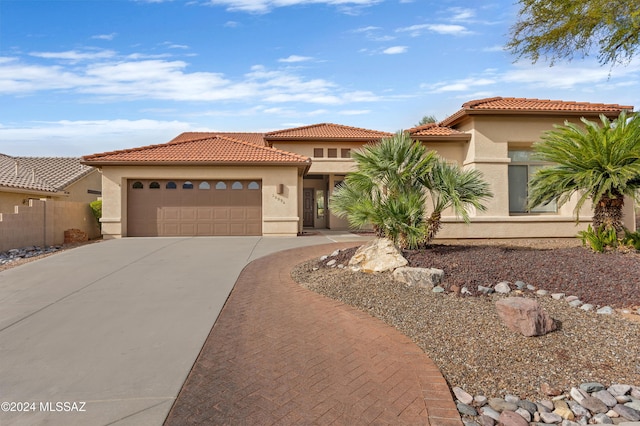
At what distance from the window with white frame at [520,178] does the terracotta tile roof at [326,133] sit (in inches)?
291

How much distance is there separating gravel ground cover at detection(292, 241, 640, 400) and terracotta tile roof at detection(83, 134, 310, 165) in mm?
8816

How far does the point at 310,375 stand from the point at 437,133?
14105 mm

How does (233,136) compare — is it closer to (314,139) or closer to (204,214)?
(314,139)

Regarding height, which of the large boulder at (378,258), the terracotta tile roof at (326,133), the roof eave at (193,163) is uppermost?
the terracotta tile roof at (326,133)

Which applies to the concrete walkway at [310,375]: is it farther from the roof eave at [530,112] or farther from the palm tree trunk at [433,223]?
the roof eave at [530,112]

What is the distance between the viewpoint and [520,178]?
15398 mm

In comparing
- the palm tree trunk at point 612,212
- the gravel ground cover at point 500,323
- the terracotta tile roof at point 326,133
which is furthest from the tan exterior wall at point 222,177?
the palm tree trunk at point 612,212

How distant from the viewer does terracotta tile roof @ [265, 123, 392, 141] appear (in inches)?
818

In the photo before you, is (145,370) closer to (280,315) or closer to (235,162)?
(280,315)

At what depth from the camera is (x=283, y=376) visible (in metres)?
3.72

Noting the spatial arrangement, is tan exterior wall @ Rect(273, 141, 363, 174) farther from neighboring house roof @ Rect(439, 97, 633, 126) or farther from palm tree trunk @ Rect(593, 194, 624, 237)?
palm tree trunk @ Rect(593, 194, 624, 237)

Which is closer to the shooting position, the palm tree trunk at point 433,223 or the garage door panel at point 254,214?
the palm tree trunk at point 433,223

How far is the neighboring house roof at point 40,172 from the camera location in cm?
1866

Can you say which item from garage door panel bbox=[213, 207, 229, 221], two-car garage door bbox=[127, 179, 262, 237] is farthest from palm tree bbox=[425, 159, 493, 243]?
garage door panel bbox=[213, 207, 229, 221]
